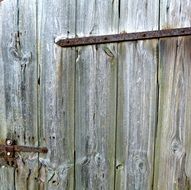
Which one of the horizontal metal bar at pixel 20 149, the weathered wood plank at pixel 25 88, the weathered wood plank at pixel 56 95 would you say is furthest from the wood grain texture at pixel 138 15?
the horizontal metal bar at pixel 20 149

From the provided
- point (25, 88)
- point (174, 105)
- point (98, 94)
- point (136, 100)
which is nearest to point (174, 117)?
point (174, 105)

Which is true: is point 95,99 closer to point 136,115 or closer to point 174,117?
point 136,115

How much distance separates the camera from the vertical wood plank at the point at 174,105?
133 centimetres

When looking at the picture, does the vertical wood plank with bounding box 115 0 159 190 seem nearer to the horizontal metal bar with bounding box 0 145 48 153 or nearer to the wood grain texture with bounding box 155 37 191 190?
the wood grain texture with bounding box 155 37 191 190

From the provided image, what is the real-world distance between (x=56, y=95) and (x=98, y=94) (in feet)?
0.51

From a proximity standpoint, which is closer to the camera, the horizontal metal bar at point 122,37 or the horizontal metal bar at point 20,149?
the horizontal metal bar at point 122,37

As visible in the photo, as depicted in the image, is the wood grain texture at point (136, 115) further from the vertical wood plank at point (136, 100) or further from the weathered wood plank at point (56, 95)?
the weathered wood plank at point (56, 95)

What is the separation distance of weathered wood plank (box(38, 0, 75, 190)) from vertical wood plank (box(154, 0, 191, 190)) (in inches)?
12.5

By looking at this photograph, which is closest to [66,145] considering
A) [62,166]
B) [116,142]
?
[62,166]

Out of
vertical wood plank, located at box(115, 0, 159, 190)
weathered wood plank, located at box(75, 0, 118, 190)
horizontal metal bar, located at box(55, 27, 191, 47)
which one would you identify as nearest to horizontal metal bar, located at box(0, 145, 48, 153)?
weathered wood plank, located at box(75, 0, 118, 190)

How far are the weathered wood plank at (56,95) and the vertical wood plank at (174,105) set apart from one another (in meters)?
0.32

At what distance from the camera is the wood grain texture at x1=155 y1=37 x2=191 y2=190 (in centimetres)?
135

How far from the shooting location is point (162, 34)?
1332 millimetres

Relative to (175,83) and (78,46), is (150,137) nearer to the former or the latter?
(175,83)
